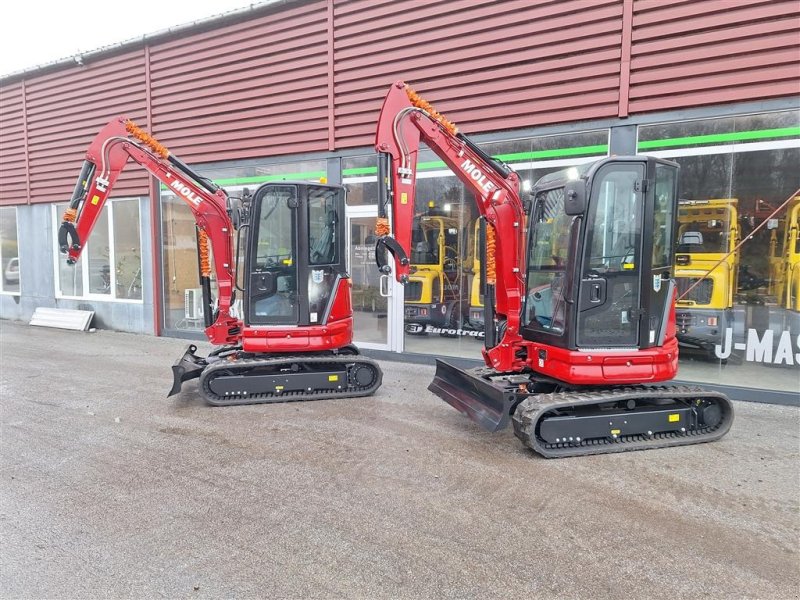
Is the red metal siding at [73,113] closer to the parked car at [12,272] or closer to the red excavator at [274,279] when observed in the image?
the parked car at [12,272]

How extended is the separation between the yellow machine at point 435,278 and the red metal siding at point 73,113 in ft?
22.0

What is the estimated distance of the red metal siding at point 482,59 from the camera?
6.86 metres

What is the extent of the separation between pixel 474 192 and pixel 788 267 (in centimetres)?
413

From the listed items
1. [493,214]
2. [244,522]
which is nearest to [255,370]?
[244,522]

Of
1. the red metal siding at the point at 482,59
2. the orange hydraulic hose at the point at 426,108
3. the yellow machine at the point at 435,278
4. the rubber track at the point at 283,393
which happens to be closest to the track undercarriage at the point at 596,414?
the rubber track at the point at 283,393

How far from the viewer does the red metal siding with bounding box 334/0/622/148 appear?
6855 mm

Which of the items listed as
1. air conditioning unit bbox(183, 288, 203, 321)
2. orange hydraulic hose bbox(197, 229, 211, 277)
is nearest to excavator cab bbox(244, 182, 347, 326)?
orange hydraulic hose bbox(197, 229, 211, 277)

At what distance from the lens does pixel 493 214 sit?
16.7 ft

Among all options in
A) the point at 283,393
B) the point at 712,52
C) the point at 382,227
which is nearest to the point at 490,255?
the point at 382,227

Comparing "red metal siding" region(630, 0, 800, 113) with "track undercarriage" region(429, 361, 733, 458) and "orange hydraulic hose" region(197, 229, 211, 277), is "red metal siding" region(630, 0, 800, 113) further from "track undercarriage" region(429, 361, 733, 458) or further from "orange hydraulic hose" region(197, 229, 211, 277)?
"orange hydraulic hose" region(197, 229, 211, 277)

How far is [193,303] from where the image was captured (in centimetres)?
1078

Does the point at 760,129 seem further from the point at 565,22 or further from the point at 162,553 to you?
the point at 162,553

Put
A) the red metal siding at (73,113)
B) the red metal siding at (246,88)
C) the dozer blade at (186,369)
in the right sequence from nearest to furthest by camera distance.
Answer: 1. the dozer blade at (186,369)
2. the red metal siding at (246,88)
3. the red metal siding at (73,113)

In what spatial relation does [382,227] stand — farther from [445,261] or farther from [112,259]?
[112,259]
